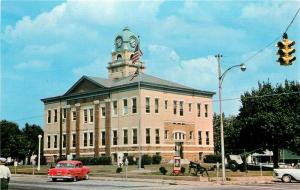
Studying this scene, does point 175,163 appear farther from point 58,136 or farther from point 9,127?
point 9,127

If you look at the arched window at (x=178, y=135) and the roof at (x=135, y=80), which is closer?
the arched window at (x=178, y=135)

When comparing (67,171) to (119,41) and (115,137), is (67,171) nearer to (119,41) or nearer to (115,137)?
(115,137)

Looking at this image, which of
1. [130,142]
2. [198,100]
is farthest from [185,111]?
[130,142]

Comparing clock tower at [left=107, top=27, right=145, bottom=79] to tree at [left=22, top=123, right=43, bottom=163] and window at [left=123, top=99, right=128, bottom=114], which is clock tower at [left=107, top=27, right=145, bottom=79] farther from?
window at [left=123, top=99, right=128, bottom=114]

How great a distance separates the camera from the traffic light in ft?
66.5

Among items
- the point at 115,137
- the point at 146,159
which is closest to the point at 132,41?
the point at 115,137

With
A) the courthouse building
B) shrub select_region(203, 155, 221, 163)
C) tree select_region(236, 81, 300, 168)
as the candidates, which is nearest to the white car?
tree select_region(236, 81, 300, 168)

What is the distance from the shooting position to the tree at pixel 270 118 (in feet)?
170

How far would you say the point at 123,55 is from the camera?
308 feet

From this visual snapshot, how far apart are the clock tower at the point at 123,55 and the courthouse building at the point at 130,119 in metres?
16.0

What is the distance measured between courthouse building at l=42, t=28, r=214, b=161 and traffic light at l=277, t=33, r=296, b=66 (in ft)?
141

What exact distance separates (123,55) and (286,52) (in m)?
74.5

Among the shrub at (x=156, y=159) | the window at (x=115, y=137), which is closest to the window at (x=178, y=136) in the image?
the shrub at (x=156, y=159)

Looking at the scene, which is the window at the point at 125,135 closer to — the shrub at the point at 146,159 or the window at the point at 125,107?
the window at the point at 125,107
